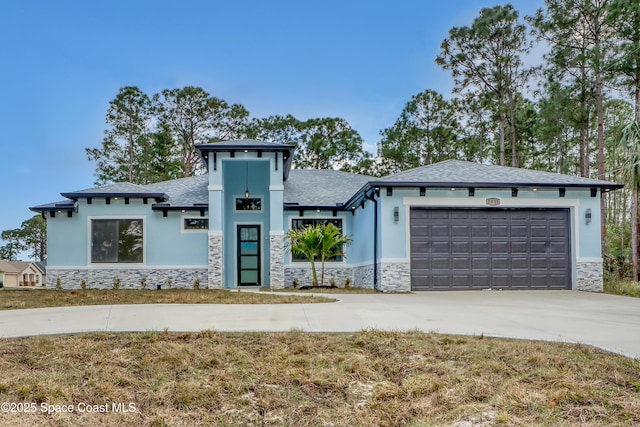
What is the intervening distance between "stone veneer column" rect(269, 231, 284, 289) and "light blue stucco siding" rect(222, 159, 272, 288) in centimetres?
149

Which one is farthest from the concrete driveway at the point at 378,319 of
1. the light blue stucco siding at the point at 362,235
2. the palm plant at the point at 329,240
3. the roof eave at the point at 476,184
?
the palm plant at the point at 329,240

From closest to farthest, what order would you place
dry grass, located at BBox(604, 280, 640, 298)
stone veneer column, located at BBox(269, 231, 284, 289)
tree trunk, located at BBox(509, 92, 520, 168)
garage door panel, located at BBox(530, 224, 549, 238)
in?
dry grass, located at BBox(604, 280, 640, 298) < garage door panel, located at BBox(530, 224, 549, 238) < stone veneer column, located at BBox(269, 231, 284, 289) < tree trunk, located at BBox(509, 92, 520, 168)

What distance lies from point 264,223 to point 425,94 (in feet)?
49.6

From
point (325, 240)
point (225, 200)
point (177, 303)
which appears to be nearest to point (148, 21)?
point (225, 200)

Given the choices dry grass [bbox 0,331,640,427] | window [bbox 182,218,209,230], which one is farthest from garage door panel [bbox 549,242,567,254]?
window [bbox 182,218,209,230]

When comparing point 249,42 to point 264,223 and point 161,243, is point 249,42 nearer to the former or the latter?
point 264,223

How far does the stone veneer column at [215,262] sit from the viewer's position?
16.0 m

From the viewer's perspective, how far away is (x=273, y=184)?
54.1ft

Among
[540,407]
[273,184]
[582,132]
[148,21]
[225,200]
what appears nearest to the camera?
[540,407]

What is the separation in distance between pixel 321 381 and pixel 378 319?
3022 mm

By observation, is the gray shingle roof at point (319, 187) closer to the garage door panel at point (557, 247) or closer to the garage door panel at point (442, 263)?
the garage door panel at point (442, 263)

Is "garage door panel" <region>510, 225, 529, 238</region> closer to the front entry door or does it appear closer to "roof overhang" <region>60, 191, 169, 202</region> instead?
the front entry door

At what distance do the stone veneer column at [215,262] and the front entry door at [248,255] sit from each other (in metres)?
1.67

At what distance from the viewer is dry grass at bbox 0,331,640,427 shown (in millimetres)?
3635
